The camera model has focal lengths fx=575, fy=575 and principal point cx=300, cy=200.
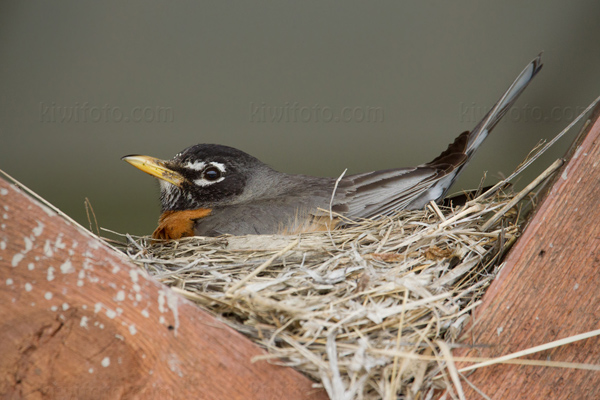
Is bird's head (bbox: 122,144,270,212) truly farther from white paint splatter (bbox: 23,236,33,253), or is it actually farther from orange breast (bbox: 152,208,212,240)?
white paint splatter (bbox: 23,236,33,253)

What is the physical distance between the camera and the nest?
1535 mm

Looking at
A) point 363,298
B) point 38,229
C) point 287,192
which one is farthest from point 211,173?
point 38,229

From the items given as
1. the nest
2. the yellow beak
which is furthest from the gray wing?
the yellow beak

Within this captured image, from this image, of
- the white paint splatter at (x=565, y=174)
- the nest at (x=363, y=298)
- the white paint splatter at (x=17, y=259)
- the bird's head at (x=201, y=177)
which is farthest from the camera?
the bird's head at (x=201, y=177)

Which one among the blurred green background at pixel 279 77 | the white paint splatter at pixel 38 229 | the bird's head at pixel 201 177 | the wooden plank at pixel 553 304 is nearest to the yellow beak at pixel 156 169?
the bird's head at pixel 201 177

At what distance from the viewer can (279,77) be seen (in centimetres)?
459

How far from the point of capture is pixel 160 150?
16.8 feet

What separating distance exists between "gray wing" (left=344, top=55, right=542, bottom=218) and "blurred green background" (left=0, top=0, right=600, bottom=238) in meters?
1.53

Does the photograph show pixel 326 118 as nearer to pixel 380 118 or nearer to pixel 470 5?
pixel 380 118

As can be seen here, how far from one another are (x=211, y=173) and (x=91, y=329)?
2183 millimetres

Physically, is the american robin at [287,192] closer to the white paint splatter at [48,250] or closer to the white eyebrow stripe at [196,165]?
the white eyebrow stripe at [196,165]

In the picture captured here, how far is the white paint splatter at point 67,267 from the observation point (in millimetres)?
1425

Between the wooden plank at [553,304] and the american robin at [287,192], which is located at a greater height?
the wooden plank at [553,304]

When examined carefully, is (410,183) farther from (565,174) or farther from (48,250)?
(48,250)
